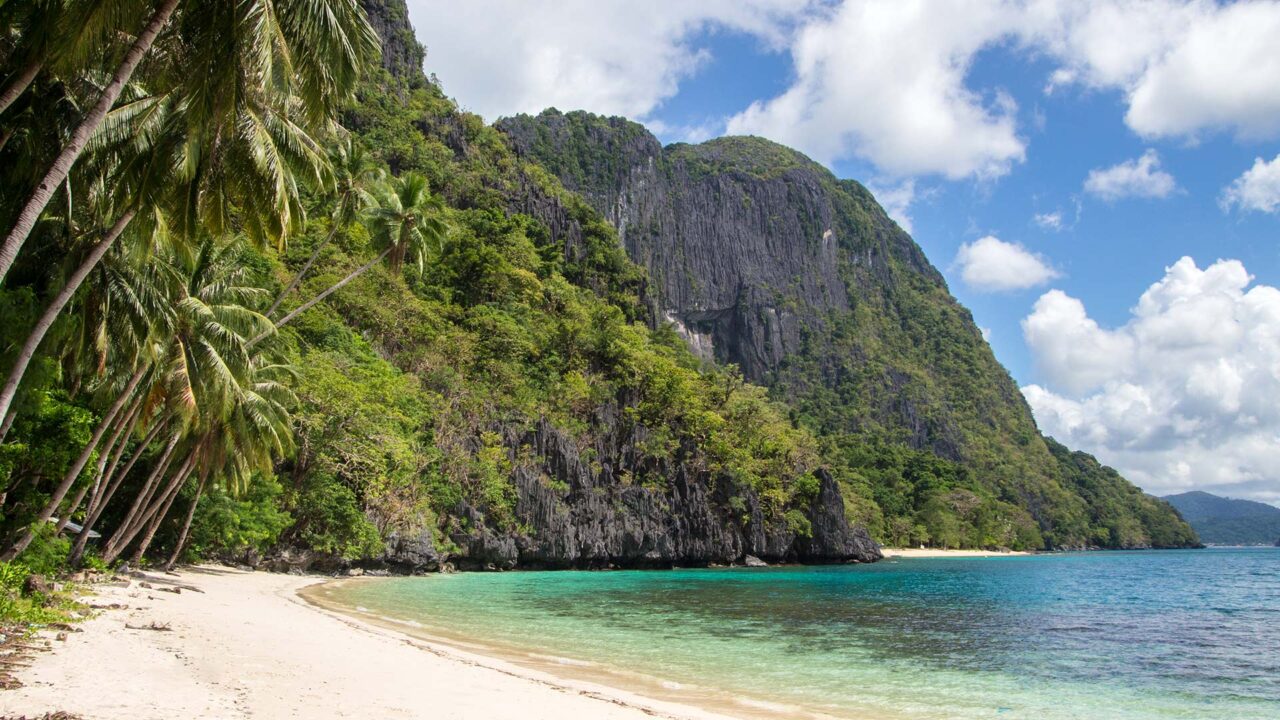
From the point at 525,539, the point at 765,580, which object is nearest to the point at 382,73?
the point at 525,539

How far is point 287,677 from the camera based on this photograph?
332 inches

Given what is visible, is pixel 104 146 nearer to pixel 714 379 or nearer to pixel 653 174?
pixel 714 379

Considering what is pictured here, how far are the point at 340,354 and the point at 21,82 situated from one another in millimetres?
26594

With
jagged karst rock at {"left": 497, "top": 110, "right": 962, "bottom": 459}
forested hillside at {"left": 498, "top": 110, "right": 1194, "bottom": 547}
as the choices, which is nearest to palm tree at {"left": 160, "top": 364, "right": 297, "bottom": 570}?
forested hillside at {"left": 498, "top": 110, "right": 1194, "bottom": 547}

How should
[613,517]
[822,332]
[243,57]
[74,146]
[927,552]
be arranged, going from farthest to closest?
[822,332] → [927,552] → [613,517] → [243,57] → [74,146]

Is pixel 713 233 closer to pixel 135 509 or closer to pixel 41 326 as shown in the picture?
pixel 135 509

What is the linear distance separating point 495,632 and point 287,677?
7.51 metres

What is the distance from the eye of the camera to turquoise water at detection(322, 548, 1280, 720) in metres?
11.1

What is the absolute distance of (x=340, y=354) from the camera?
32.8 meters

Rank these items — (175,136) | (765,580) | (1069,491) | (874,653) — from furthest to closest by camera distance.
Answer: (1069,491) < (765,580) < (874,653) < (175,136)

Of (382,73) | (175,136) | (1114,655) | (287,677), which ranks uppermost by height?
(382,73)

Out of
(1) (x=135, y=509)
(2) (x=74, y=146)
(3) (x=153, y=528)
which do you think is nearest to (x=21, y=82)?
(2) (x=74, y=146)

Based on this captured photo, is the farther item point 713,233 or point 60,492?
point 713,233

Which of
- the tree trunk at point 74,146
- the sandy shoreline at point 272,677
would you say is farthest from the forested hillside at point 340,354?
the sandy shoreline at point 272,677
